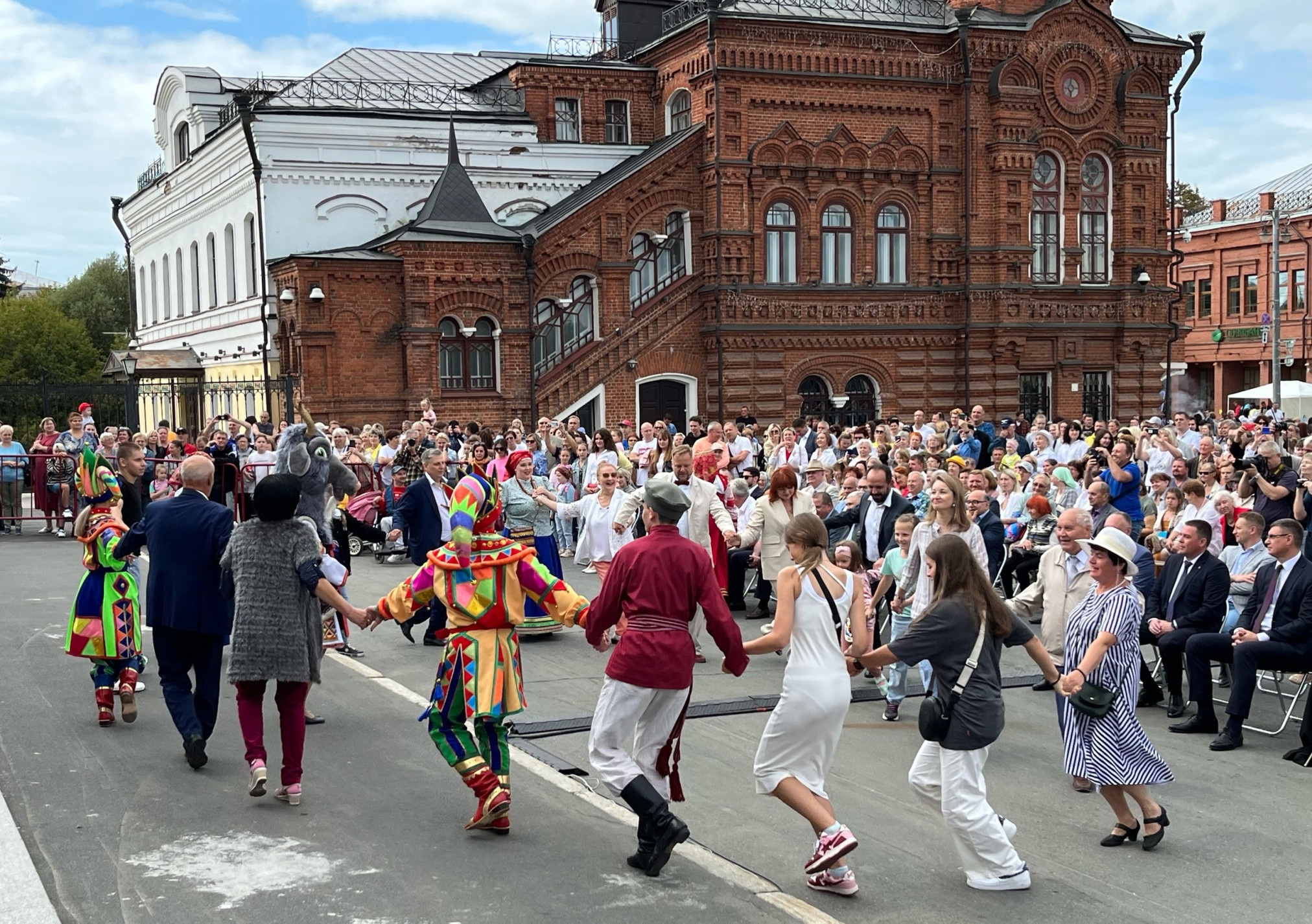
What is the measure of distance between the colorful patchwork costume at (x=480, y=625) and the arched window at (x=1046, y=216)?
100 feet

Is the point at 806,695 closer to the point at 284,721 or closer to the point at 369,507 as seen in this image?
the point at 284,721

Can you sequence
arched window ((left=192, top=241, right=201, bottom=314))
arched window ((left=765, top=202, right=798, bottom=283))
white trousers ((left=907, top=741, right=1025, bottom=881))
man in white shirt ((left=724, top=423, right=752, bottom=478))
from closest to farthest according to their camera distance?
white trousers ((left=907, top=741, right=1025, bottom=881)) → man in white shirt ((left=724, top=423, right=752, bottom=478)) → arched window ((left=765, top=202, right=798, bottom=283)) → arched window ((left=192, top=241, right=201, bottom=314))

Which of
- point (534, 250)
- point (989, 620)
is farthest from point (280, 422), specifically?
point (989, 620)

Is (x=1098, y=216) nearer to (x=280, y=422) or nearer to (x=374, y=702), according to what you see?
(x=280, y=422)

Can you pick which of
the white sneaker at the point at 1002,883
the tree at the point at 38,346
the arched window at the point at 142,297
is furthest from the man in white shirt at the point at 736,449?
the tree at the point at 38,346

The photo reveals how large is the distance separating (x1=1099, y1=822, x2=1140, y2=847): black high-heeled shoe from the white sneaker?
948 mm

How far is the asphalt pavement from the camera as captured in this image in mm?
6172

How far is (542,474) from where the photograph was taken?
20984 millimetres

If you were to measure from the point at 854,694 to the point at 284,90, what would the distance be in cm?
2893

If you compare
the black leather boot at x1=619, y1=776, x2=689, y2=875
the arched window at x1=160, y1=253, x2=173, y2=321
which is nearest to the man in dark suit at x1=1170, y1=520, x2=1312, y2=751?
the black leather boot at x1=619, y1=776, x2=689, y2=875

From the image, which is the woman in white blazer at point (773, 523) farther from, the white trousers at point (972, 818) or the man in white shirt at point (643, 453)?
the man in white shirt at point (643, 453)

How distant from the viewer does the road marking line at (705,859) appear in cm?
612

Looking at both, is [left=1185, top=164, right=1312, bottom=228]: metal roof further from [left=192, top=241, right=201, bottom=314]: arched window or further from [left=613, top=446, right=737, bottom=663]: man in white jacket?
[left=613, top=446, right=737, bottom=663]: man in white jacket

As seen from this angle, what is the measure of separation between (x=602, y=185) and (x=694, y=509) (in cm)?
2060
